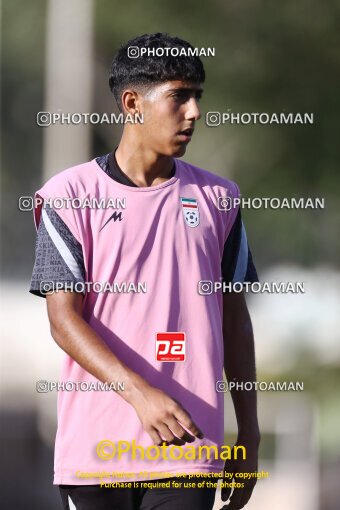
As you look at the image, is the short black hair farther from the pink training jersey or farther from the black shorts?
the black shorts

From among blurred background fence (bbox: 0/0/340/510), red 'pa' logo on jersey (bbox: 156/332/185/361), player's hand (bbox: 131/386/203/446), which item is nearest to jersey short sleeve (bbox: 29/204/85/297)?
red 'pa' logo on jersey (bbox: 156/332/185/361)

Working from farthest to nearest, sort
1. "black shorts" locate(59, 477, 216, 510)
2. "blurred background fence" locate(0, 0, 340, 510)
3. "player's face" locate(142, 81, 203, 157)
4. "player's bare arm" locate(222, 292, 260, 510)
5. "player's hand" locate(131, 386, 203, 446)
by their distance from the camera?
"blurred background fence" locate(0, 0, 340, 510) < "player's bare arm" locate(222, 292, 260, 510) < "player's face" locate(142, 81, 203, 157) < "black shorts" locate(59, 477, 216, 510) < "player's hand" locate(131, 386, 203, 446)

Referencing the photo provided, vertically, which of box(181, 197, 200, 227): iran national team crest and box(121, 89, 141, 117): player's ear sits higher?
box(121, 89, 141, 117): player's ear

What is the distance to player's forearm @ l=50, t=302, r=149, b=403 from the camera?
106 inches

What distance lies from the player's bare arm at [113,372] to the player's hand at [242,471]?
33cm

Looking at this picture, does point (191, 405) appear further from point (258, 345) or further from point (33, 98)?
point (258, 345)

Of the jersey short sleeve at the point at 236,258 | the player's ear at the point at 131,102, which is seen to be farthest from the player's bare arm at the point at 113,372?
the player's ear at the point at 131,102

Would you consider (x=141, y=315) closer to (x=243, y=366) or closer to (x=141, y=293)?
(x=141, y=293)

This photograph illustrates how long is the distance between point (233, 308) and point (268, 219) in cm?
603

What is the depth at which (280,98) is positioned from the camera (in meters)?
8.01

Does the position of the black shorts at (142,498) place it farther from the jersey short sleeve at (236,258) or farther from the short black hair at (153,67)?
the short black hair at (153,67)

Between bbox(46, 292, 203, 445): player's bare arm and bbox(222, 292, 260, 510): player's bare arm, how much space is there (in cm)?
36

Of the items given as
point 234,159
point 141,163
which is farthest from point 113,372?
point 234,159

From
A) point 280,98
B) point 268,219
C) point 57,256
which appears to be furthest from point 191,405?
point 268,219
